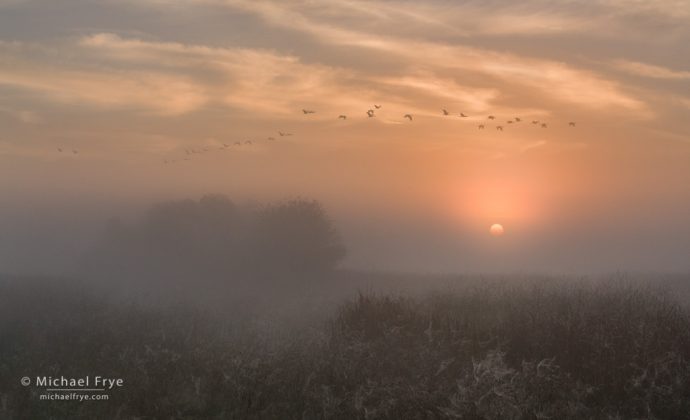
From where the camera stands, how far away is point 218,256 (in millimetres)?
47719

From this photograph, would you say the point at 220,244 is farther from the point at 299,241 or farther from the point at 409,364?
the point at 409,364

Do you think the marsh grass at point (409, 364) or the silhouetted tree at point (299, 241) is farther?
the silhouetted tree at point (299, 241)

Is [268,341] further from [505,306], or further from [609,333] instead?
[609,333]

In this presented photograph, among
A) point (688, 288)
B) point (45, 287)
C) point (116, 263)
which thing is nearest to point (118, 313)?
point (45, 287)

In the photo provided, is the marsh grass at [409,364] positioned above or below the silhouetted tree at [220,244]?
below

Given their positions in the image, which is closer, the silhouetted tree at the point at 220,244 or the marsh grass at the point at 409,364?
the marsh grass at the point at 409,364

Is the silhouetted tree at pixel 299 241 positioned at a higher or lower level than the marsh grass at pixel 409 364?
higher

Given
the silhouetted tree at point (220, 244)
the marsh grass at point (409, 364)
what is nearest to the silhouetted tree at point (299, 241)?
the silhouetted tree at point (220, 244)

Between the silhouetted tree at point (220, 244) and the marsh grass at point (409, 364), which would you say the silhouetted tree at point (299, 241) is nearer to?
the silhouetted tree at point (220, 244)

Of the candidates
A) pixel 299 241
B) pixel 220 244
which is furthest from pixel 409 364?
pixel 220 244

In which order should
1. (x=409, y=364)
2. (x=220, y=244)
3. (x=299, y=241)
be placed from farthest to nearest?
(x=220, y=244)
(x=299, y=241)
(x=409, y=364)

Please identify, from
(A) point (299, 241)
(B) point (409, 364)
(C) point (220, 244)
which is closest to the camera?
(B) point (409, 364)

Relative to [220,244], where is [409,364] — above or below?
below

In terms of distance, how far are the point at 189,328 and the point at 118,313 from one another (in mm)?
4317
